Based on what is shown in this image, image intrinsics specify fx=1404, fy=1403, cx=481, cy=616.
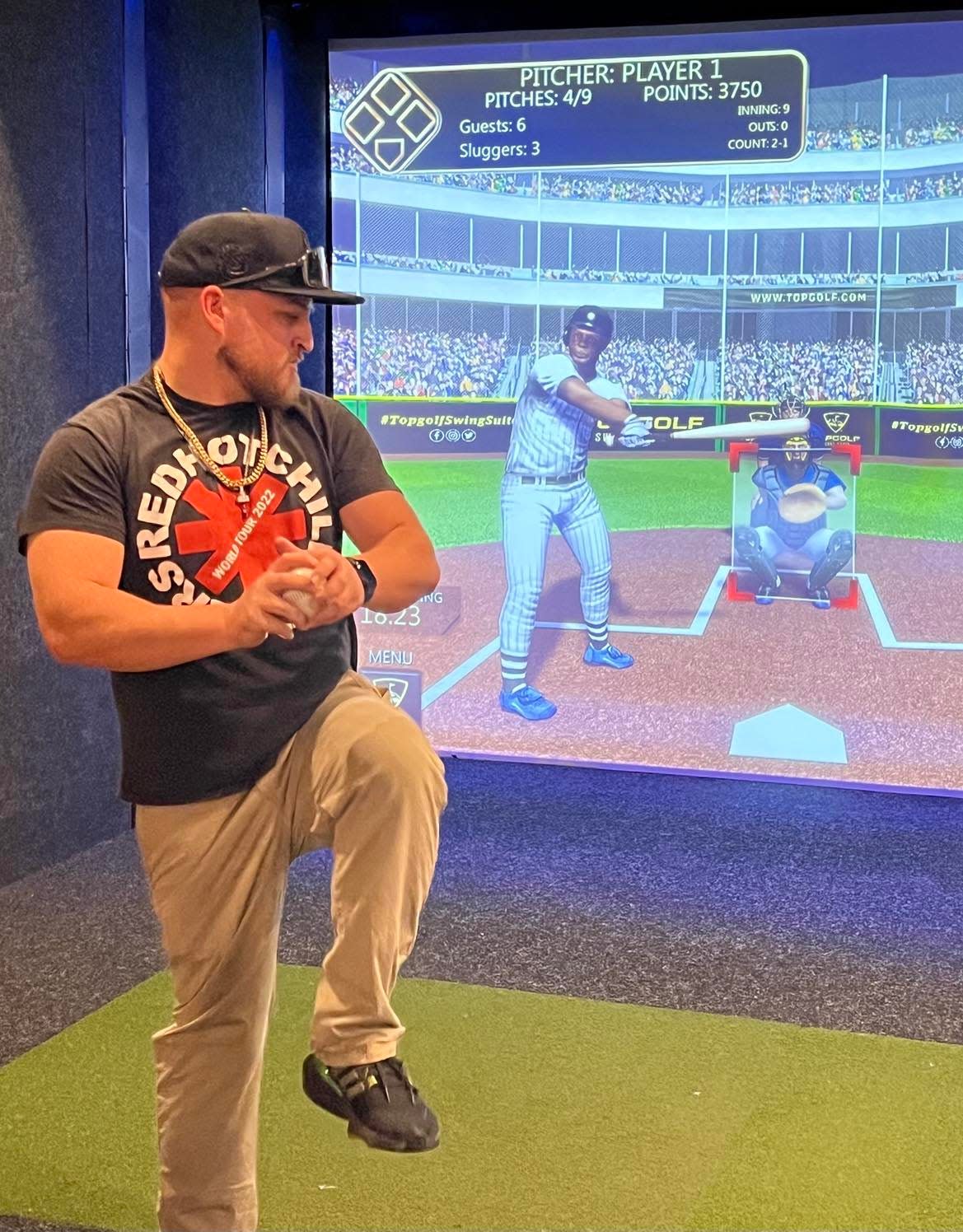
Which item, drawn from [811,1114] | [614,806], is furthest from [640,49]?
[811,1114]

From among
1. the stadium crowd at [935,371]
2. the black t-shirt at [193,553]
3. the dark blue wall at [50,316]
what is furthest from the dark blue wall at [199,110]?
the black t-shirt at [193,553]

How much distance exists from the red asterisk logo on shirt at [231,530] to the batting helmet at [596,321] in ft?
10.3

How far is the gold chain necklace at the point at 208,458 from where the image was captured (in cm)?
195

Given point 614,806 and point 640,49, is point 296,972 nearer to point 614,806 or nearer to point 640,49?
point 614,806

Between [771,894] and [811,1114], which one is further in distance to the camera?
[771,894]

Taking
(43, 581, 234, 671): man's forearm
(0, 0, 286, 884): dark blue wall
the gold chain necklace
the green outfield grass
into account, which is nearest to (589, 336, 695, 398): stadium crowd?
the green outfield grass

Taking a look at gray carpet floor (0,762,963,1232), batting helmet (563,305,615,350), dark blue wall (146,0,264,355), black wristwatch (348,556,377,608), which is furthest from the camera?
batting helmet (563,305,615,350)

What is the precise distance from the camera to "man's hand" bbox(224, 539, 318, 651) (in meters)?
1.73

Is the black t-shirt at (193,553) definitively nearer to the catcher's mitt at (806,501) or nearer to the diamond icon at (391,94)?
the catcher's mitt at (806,501)

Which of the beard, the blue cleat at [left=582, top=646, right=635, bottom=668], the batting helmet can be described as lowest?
the blue cleat at [left=582, top=646, right=635, bottom=668]

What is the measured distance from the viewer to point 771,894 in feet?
12.6

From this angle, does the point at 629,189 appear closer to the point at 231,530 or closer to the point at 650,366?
the point at 650,366

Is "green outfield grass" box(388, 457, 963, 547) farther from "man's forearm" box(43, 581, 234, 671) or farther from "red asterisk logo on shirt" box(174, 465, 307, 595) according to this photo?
"man's forearm" box(43, 581, 234, 671)

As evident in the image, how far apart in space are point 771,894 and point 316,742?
7.38 feet
